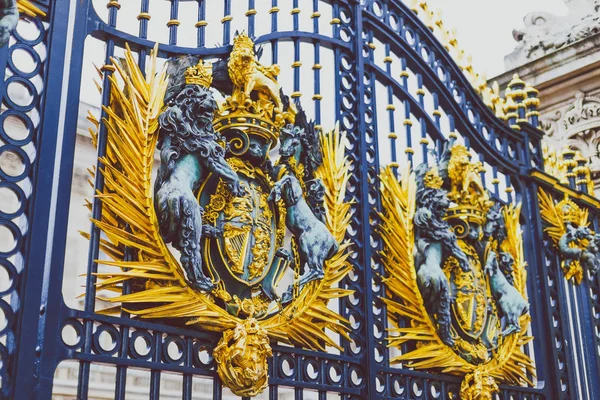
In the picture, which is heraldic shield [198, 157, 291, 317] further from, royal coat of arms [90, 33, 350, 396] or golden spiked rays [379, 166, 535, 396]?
golden spiked rays [379, 166, 535, 396]

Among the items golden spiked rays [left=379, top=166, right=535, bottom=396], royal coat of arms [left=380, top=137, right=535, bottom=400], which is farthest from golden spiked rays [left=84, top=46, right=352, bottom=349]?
royal coat of arms [left=380, top=137, right=535, bottom=400]

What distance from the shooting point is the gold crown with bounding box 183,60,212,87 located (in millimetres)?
4789

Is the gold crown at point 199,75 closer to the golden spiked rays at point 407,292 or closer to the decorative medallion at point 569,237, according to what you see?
the golden spiked rays at point 407,292

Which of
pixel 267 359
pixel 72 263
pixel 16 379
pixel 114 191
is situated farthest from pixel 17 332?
pixel 72 263

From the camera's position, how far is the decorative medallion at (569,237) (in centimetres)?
721

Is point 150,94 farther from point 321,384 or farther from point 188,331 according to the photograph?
point 321,384

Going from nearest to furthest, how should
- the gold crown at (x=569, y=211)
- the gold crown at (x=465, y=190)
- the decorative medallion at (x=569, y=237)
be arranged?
the gold crown at (x=465, y=190) < the decorative medallion at (x=569, y=237) < the gold crown at (x=569, y=211)

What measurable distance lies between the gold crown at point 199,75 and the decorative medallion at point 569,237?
3.50 meters

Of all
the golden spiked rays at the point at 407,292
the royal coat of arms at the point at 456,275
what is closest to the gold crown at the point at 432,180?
the royal coat of arms at the point at 456,275

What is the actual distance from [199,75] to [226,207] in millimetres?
743

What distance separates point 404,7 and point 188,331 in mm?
3257

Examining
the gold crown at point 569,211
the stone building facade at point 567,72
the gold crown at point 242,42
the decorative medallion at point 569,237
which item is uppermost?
the stone building facade at point 567,72

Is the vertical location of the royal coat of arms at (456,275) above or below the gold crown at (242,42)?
below

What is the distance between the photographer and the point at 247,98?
16.4ft
